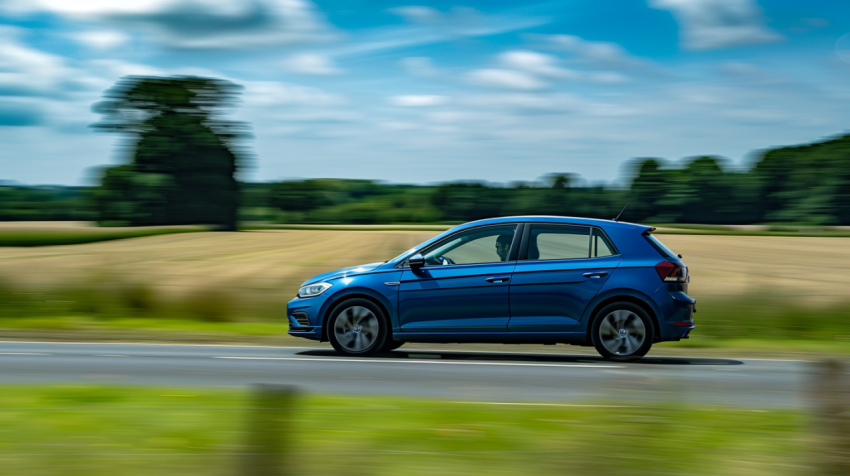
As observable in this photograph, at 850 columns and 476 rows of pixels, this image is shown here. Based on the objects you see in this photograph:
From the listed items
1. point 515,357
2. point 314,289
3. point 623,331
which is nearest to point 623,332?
point 623,331

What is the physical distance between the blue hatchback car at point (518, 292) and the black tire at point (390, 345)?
0.32 feet

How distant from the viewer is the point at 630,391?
436cm

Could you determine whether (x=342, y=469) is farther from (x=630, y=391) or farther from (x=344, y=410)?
(x=344, y=410)

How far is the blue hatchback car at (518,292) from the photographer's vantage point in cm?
1017

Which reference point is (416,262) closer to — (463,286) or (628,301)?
(463,286)

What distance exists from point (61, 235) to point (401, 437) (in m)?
59.7

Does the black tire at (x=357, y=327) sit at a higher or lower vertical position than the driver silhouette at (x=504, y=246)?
lower

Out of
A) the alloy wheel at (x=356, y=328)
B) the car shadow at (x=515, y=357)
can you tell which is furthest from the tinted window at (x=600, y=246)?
the alloy wheel at (x=356, y=328)

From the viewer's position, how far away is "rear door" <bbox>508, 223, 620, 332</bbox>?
10.2m

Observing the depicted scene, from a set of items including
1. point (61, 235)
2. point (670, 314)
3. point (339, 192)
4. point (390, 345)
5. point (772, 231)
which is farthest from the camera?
point (339, 192)

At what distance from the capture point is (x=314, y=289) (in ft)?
35.2

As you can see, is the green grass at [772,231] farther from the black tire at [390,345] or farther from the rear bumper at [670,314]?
the rear bumper at [670,314]

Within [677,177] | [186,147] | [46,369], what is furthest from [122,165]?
[46,369]

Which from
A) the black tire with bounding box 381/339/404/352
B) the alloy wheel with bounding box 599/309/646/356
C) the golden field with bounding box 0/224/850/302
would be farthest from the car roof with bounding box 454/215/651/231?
the golden field with bounding box 0/224/850/302
